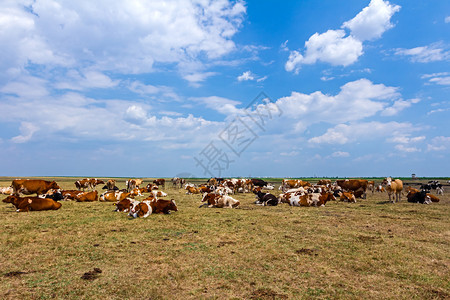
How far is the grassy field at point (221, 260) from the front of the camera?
14.4 ft

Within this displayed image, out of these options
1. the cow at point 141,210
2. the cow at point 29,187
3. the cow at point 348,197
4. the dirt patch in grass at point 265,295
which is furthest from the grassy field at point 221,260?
the cow at point 29,187

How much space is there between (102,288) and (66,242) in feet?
11.4

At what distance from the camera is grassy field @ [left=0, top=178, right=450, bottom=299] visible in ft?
14.4

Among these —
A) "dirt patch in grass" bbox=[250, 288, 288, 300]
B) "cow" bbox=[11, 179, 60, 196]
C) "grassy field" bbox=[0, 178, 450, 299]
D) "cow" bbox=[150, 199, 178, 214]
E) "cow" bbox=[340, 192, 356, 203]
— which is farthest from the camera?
"cow" bbox=[340, 192, 356, 203]

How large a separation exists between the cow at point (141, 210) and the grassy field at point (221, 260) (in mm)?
1326

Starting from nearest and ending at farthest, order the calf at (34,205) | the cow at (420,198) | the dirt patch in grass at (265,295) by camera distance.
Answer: the dirt patch in grass at (265,295), the calf at (34,205), the cow at (420,198)

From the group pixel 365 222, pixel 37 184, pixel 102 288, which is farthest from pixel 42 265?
pixel 37 184

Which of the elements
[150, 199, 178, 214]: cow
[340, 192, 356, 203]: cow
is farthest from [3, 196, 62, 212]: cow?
[340, 192, 356, 203]: cow

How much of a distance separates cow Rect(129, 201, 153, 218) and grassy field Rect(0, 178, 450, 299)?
4.35ft

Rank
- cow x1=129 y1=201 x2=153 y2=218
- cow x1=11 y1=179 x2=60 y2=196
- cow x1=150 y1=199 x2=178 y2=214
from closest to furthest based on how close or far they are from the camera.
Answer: cow x1=129 y1=201 x2=153 y2=218, cow x1=150 y1=199 x2=178 y2=214, cow x1=11 y1=179 x2=60 y2=196

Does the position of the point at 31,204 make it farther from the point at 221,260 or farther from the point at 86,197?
the point at 221,260

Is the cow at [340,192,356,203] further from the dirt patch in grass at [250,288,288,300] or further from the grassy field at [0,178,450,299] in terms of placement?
the dirt patch in grass at [250,288,288,300]

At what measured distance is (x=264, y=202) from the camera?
54.0 feet

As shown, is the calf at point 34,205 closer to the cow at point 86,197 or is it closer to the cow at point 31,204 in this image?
the cow at point 31,204
